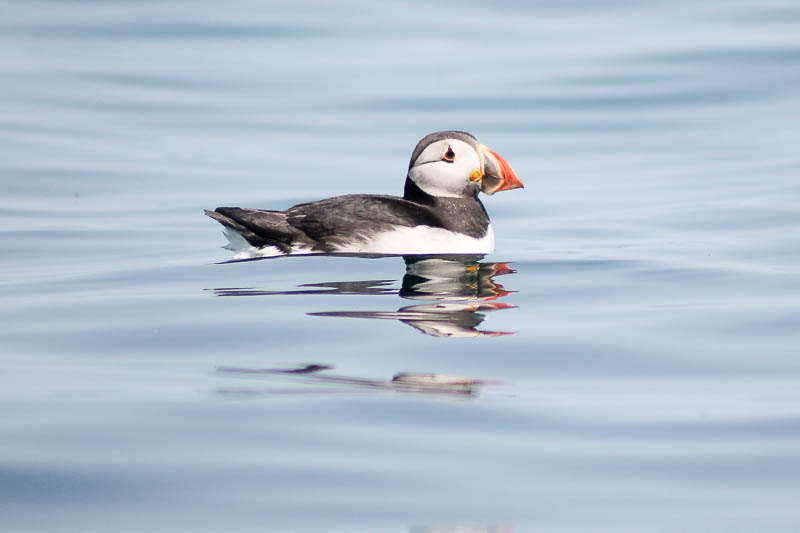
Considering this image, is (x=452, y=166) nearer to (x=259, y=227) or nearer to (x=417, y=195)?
(x=417, y=195)

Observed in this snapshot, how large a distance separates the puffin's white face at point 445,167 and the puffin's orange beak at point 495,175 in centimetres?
9

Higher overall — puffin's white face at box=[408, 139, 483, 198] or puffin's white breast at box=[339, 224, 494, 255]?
A: puffin's white face at box=[408, 139, 483, 198]

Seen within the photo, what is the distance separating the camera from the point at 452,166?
10.0 meters

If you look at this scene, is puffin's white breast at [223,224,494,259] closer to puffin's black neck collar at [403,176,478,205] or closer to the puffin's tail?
the puffin's tail

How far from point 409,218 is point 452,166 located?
74 centimetres

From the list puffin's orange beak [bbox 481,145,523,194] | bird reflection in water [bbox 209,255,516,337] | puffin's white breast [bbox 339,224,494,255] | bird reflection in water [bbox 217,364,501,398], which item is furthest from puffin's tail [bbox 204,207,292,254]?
bird reflection in water [bbox 217,364,501,398]

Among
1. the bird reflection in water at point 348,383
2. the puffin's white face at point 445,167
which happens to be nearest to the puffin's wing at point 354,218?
the puffin's white face at point 445,167

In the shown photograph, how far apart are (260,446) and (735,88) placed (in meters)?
17.8

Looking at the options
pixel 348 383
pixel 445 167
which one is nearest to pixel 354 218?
pixel 445 167

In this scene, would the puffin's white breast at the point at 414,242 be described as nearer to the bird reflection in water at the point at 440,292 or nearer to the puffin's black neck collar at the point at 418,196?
the bird reflection in water at the point at 440,292

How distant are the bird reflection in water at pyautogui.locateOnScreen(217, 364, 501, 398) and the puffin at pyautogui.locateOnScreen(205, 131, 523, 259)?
3236 millimetres

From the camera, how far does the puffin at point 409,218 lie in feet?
31.0

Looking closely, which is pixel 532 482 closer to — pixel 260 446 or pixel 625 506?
pixel 625 506

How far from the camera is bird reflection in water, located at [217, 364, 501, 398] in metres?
5.79
